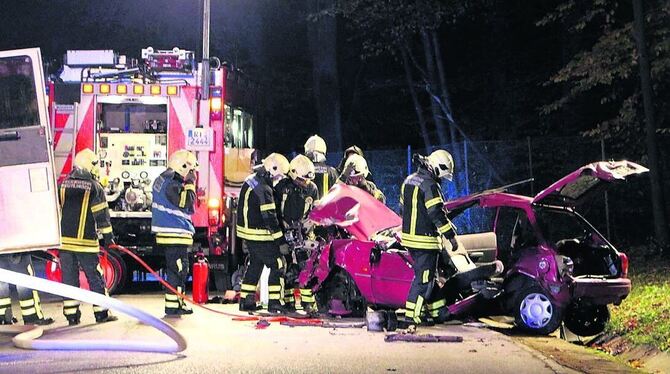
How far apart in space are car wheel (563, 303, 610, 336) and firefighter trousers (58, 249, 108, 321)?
16.6ft

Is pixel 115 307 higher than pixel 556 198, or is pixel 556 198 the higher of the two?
pixel 556 198

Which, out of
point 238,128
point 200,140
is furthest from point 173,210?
point 238,128

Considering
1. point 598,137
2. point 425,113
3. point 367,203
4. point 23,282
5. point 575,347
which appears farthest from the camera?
point 425,113

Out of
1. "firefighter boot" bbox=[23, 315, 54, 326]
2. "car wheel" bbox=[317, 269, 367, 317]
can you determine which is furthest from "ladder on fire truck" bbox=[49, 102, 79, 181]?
"car wheel" bbox=[317, 269, 367, 317]

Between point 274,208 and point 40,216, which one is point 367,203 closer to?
point 274,208

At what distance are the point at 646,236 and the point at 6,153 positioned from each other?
12.3 meters

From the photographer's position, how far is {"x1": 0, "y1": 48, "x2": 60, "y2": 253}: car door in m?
8.48

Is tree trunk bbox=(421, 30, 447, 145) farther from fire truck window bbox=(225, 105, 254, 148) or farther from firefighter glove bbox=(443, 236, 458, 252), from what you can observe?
firefighter glove bbox=(443, 236, 458, 252)

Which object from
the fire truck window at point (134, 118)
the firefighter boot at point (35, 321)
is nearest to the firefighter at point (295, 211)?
the firefighter boot at point (35, 321)

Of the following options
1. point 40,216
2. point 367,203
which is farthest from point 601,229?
point 40,216

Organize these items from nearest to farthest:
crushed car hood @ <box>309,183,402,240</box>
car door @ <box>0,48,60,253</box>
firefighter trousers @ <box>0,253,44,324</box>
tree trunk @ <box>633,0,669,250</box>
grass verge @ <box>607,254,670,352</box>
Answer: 1. car door @ <box>0,48,60,253</box>
2. grass verge @ <box>607,254,670,352</box>
3. firefighter trousers @ <box>0,253,44,324</box>
4. crushed car hood @ <box>309,183,402,240</box>
5. tree trunk @ <box>633,0,669,250</box>

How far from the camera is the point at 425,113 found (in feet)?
94.7

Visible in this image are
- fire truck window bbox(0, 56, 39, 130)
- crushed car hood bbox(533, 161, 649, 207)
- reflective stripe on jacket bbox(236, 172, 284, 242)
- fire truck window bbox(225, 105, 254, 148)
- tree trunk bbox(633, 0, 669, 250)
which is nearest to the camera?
fire truck window bbox(0, 56, 39, 130)

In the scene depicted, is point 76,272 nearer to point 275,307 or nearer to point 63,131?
point 275,307
